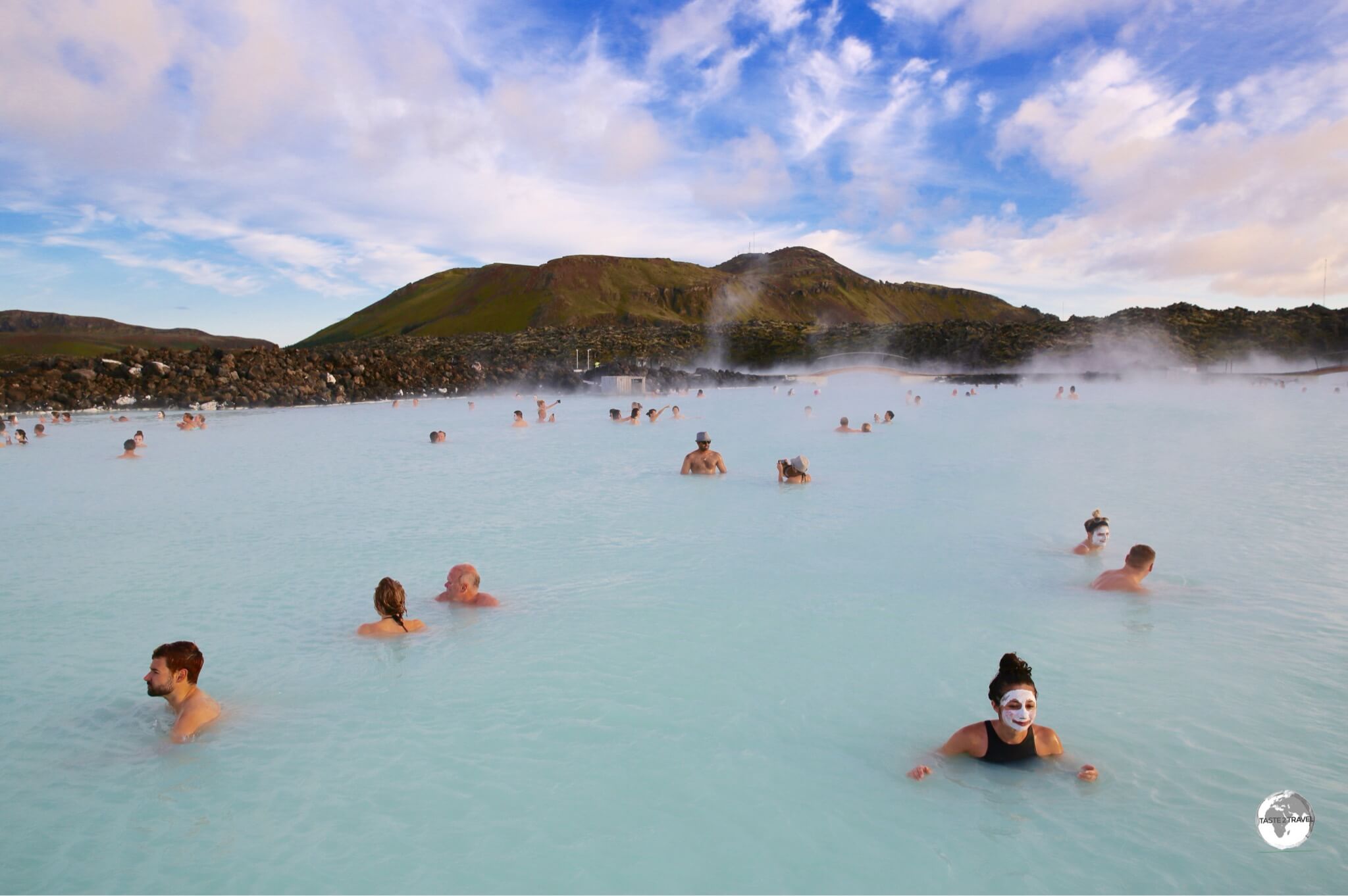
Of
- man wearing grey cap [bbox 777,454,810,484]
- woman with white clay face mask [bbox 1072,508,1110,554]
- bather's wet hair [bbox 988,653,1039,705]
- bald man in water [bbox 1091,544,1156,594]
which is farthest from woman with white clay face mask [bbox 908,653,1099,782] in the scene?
man wearing grey cap [bbox 777,454,810,484]

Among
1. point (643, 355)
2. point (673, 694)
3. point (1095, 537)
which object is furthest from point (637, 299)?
point (673, 694)

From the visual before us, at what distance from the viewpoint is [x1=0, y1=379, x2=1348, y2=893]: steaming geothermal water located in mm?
3000

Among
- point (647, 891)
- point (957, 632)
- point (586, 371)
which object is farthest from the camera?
point (586, 371)

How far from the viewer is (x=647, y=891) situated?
9.30ft

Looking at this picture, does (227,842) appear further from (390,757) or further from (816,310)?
(816,310)

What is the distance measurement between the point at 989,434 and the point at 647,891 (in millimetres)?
17790

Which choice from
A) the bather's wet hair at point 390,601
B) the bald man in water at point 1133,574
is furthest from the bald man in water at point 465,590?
the bald man in water at point 1133,574

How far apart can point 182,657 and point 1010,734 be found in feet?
12.7

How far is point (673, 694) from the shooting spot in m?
4.37

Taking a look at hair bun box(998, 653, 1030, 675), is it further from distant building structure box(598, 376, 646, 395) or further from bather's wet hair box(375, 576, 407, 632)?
distant building structure box(598, 376, 646, 395)

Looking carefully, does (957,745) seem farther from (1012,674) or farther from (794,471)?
(794,471)

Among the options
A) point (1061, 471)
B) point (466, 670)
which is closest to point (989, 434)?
point (1061, 471)

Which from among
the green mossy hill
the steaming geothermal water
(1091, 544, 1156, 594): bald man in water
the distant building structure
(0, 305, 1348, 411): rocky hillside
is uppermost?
the green mossy hill

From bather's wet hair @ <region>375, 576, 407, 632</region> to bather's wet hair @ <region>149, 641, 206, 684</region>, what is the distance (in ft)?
4.25
